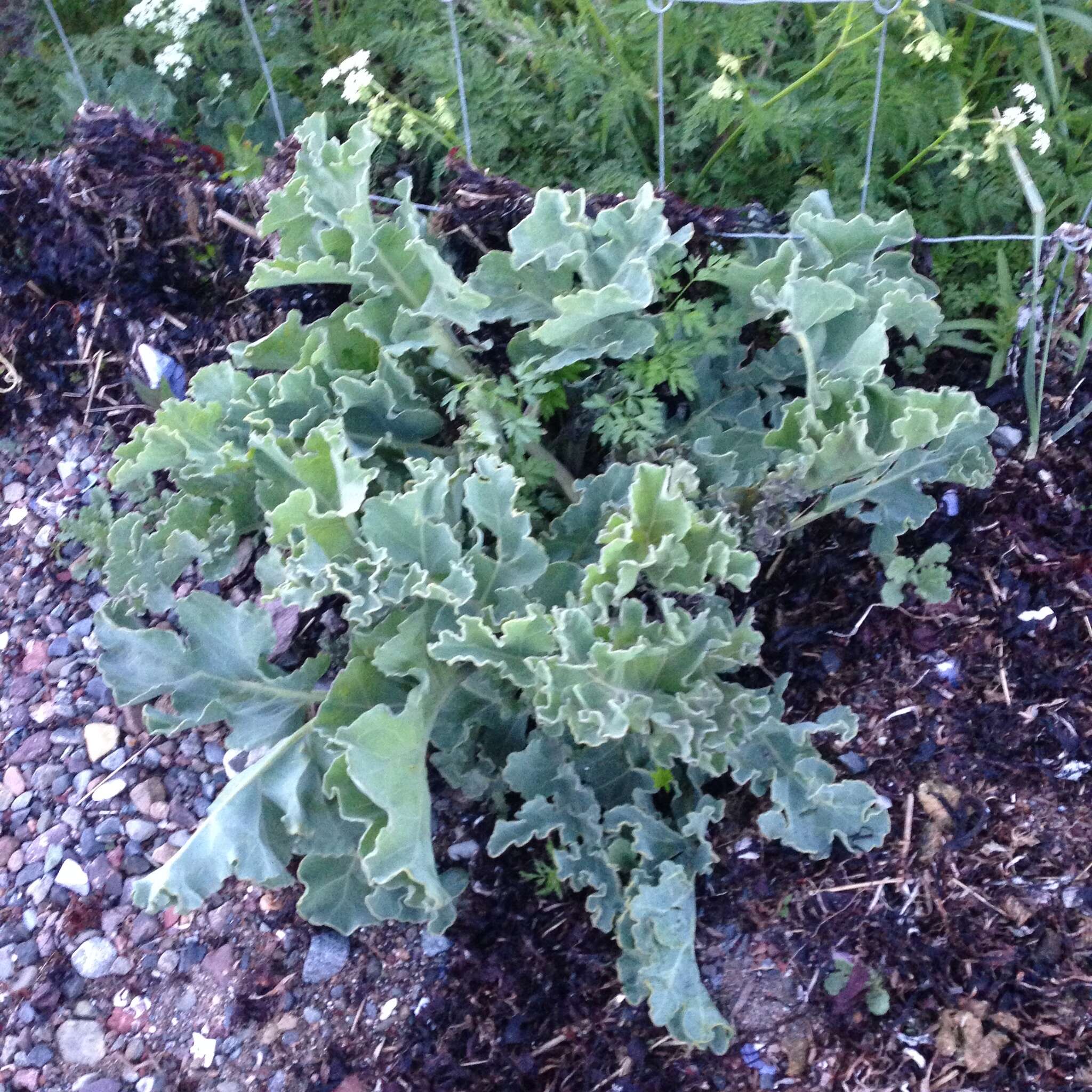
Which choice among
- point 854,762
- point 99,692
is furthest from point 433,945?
point 99,692

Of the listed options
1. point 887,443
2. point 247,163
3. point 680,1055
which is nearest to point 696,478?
point 887,443

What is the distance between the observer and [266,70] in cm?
302

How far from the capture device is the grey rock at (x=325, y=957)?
2355 mm

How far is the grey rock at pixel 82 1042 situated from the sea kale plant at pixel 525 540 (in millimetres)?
645

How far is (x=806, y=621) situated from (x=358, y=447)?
114 centimetres

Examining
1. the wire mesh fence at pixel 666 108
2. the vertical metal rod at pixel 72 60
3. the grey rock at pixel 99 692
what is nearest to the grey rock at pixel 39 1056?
the grey rock at pixel 99 692

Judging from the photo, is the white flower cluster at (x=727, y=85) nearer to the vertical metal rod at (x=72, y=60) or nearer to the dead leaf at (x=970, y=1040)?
the vertical metal rod at (x=72, y=60)

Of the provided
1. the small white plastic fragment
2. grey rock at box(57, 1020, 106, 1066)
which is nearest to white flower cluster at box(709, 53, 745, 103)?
the small white plastic fragment

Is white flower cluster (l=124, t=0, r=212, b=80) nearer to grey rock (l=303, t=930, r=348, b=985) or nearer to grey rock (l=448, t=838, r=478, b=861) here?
grey rock (l=448, t=838, r=478, b=861)

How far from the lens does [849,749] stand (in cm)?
238

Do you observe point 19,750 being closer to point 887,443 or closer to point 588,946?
point 588,946

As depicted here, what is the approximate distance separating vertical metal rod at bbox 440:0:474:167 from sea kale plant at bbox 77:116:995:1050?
481 mm

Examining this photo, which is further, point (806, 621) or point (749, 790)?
point (806, 621)

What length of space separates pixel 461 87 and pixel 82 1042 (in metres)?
2.37
